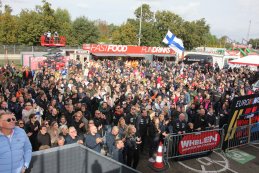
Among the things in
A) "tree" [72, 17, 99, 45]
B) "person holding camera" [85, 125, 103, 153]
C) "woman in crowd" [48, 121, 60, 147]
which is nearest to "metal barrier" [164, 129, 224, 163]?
"person holding camera" [85, 125, 103, 153]

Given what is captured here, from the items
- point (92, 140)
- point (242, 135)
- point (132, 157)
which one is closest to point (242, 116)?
point (242, 135)

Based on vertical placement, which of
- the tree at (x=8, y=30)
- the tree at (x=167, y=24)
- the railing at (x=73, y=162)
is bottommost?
the railing at (x=73, y=162)

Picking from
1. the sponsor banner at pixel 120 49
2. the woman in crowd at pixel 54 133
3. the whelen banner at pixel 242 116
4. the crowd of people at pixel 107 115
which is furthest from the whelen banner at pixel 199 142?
the sponsor banner at pixel 120 49

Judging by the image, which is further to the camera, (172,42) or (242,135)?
(172,42)

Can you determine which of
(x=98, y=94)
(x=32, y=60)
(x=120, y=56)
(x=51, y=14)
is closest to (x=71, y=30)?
(x=51, y=14)

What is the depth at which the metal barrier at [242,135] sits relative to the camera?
9282mm

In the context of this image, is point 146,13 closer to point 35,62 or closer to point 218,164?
point 35,62

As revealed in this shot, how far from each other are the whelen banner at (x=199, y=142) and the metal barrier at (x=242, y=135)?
0.59 metres

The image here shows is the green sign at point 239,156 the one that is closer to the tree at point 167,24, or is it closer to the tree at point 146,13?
the tree at point 167,24

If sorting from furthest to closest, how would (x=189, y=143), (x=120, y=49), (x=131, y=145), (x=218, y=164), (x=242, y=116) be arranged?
(x=120, y=49) < (x=242, y=116) < (x=218, y=164) < (x=189, y=143) < (x=131, y=145)

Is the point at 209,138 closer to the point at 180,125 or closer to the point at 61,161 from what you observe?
the point at 180,125

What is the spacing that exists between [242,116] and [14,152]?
7798mm

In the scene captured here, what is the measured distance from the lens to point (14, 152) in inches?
159

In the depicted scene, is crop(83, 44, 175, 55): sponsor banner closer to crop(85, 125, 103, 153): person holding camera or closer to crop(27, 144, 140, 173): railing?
crop(85, 125, 103, 153): person holding camera
